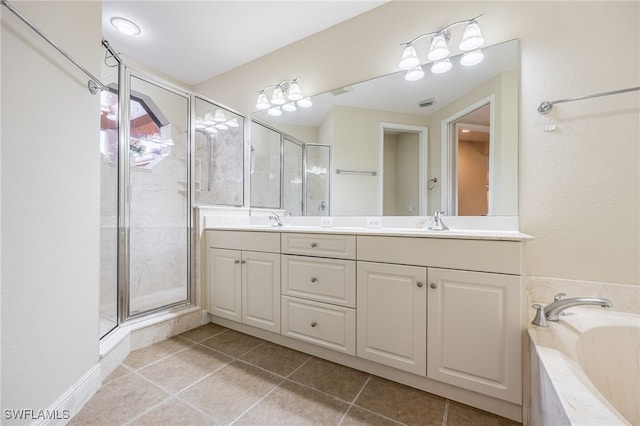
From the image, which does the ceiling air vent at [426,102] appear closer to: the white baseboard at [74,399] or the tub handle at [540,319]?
the tub handle at [540,319]

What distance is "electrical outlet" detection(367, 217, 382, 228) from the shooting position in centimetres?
193

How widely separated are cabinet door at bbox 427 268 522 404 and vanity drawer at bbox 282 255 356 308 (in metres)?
0.45

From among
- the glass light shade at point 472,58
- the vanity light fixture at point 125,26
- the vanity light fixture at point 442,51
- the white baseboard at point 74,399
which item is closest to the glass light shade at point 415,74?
the vanity light fixture at point 442,51

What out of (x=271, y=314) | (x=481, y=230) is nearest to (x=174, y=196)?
(x=271, y=314)

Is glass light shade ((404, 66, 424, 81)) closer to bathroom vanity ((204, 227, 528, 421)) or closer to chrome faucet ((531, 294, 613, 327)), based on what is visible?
bathroom vanity ((204, 227, 528, 421))

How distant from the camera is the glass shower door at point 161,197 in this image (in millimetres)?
2146

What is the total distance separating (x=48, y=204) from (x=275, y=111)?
72.1 inches

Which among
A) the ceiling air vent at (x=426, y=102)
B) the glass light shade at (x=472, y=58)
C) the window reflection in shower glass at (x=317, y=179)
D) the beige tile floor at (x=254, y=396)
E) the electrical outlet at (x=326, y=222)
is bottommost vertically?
the beige tile floor at (x=254, y=396)

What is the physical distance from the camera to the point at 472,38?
151 centimetres

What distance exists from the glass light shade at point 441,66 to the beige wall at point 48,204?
1.93 m

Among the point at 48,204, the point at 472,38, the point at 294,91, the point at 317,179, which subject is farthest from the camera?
the point at 294,91

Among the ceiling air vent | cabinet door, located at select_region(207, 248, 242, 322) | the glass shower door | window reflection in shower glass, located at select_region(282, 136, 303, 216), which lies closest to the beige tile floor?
cabinet door, located at select_region(207, 248, 242, 322)

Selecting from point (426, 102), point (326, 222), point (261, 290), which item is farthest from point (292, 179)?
point (426, 102)

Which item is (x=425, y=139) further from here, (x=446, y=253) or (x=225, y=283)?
(x=225, y=283)
